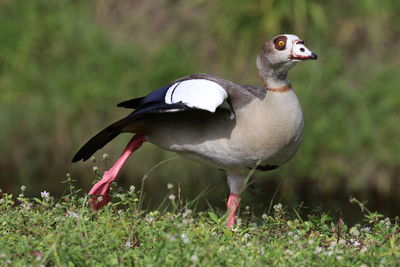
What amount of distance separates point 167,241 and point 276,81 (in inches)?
74.1

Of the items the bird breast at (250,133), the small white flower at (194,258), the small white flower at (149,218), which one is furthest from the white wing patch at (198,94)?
the small white flower at (194,258)

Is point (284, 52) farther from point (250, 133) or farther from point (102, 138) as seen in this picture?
point (102, 138)

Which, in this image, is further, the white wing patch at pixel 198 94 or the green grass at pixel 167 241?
the white wing patch at pixel 198 94

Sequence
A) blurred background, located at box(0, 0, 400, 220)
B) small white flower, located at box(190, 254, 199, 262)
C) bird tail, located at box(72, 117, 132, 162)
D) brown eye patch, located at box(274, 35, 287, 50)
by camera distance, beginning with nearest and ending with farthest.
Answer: small white flower, located at box(190, 254, 199, 262) < brown eye patch, located at box(274, 35, 287, 50) < bird tail, located at box(72, 117, 132, 162) < blurred background, located at box(0, 0, 400, 220)

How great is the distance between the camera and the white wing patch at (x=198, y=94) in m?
5.20

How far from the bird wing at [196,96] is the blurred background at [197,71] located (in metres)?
3.12

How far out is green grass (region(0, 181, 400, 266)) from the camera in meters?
3.80

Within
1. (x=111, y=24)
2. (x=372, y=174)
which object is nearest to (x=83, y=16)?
(x=111, y=24)

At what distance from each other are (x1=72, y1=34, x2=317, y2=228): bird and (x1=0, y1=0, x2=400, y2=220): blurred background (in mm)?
3039

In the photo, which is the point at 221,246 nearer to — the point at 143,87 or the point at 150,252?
the point at 150,252

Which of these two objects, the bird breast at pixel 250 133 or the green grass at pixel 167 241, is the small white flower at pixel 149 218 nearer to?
the green grass at pixel 167 241

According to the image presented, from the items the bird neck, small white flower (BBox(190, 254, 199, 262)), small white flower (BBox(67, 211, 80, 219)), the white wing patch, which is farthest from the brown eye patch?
small white flower (BBox(190, 254, 199, 262))

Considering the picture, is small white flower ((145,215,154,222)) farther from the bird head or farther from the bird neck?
the bird head

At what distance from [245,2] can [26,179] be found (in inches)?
123
